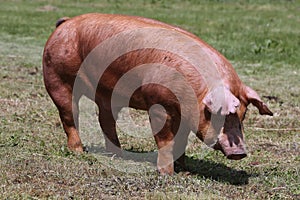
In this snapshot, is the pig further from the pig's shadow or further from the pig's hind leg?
the pig's shadow

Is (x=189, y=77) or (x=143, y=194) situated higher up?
(x=189, y=77)

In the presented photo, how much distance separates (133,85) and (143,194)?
41.2 inches

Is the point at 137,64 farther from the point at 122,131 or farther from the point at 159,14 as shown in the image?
the point at 159,14

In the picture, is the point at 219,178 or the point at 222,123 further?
the point at 219,178

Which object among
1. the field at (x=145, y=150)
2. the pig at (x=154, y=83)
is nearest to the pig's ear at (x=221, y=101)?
the pig at (x=154, y=83)

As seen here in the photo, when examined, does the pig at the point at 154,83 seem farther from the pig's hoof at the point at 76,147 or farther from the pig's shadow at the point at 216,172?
the pig's shadow at the point at 216,172

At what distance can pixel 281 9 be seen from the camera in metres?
21.0

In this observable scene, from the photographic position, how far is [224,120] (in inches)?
195

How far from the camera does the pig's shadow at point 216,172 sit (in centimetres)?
535

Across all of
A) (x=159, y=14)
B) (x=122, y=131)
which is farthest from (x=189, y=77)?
(x=159, y=14)

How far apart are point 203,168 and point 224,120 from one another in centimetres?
89

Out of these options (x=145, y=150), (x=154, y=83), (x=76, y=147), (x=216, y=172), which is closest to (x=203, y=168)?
(x=216, y=172)

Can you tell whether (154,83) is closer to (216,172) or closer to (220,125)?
(220,125)

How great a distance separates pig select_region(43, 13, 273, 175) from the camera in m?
5.00
